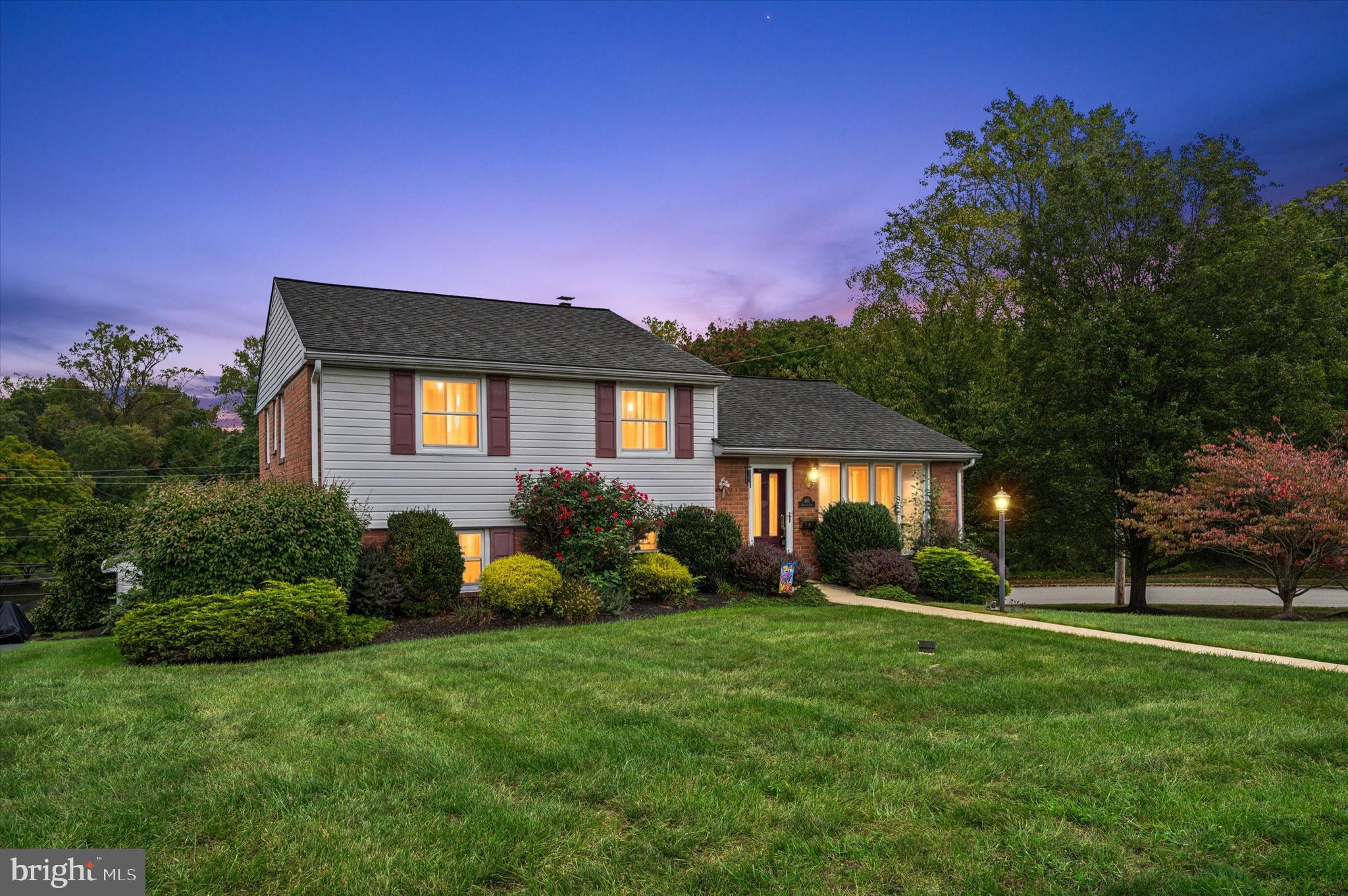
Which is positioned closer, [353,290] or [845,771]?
[845,771]

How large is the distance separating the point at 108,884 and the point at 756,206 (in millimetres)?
23314

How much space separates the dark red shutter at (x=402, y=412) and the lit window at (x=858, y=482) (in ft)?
34.3

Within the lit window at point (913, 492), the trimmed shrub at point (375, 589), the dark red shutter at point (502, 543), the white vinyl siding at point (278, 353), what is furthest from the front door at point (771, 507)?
the white vinyl siding at point (278, 353)

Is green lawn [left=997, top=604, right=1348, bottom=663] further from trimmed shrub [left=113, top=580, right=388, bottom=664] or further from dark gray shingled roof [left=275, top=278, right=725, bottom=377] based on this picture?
trimmed shrub [left=113, top=580, right=388, bottom=664]

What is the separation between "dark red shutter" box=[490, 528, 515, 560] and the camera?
14023 mm

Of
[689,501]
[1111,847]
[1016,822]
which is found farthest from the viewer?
[689,501]

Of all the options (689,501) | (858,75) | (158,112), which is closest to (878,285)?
(858,75)

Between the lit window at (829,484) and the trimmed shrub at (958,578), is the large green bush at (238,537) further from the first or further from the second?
the trimmed shrub at (958,578)

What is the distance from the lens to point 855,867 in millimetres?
3225

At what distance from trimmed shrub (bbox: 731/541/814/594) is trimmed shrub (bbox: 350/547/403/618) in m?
6.36

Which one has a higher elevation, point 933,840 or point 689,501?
point 689,501

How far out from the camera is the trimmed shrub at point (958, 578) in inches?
602

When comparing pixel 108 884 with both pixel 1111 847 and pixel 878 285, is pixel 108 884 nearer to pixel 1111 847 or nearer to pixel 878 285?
pixel 1111 847

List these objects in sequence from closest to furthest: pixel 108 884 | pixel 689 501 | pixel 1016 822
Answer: pixel 108 884, pixel 1016 822, pixel 689 501
